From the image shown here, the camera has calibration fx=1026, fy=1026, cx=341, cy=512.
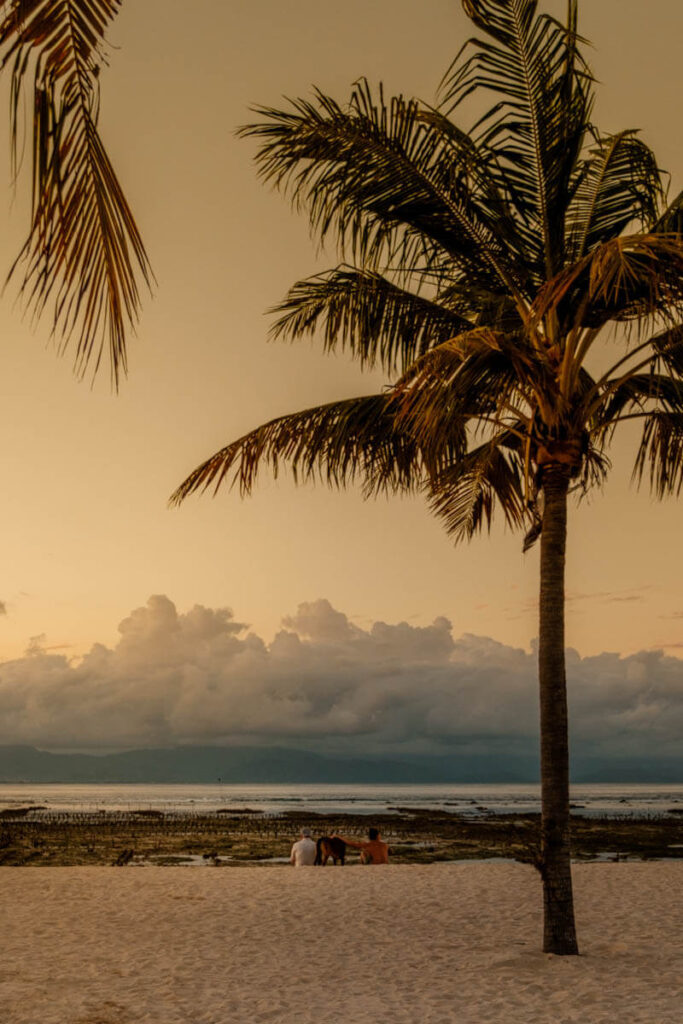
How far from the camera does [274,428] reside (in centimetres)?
991

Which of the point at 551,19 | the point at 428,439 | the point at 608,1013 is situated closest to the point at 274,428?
the point at 428,439

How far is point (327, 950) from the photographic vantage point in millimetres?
8688

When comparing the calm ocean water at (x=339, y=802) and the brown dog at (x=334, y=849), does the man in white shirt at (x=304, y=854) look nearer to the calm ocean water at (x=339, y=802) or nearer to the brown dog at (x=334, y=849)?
the brown dog at (x=334, y=849)

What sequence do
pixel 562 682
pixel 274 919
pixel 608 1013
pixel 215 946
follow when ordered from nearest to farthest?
pixel 608 1013 → pixel 562 682 → pixel 215 946 → pixel 274 919

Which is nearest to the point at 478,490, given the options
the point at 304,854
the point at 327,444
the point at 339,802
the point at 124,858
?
the point at 327,444

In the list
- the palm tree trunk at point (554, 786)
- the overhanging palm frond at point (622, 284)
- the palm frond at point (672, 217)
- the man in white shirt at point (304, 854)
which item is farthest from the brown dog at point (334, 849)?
the palm frond at point (672, 217)

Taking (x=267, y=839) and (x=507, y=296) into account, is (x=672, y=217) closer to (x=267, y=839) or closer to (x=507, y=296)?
Answer: (x=507, y=296)

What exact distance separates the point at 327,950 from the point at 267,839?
20950 mm

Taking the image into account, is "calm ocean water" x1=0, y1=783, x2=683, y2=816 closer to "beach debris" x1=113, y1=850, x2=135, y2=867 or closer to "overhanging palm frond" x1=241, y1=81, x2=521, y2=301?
"beach debris" x1=113, y1=850, x2=135, y2=867

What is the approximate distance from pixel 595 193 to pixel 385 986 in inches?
265

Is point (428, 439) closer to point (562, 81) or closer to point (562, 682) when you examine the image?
point (562, 682)

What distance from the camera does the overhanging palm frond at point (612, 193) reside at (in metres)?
8.95

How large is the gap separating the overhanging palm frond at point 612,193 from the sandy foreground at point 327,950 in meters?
5.94

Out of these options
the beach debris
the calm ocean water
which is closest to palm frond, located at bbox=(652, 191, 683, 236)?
the beach debris
